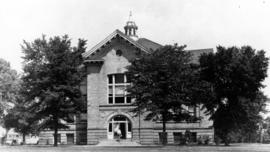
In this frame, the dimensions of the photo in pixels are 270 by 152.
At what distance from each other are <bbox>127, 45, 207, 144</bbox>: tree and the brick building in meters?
8.84

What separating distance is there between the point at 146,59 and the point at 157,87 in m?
2.65

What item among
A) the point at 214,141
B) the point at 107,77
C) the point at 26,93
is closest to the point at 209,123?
the point at 214,141

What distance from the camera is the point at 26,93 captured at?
129 ft

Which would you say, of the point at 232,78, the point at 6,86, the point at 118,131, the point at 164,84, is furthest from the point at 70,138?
the point at 232,78

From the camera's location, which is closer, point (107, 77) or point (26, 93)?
point (26, 93)

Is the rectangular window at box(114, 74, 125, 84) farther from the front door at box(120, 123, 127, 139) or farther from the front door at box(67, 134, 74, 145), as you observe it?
the front door at box(67, 134, 74, 145)

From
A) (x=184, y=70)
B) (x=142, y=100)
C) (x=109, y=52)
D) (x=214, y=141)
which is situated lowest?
(x=214, y=141)

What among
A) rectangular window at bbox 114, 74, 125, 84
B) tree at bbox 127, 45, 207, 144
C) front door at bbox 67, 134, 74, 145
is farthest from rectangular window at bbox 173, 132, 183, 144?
front door at bbox 67, 134, 74, 145

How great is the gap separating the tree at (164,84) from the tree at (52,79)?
24.7 feet

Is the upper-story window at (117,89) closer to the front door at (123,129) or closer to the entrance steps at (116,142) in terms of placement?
the front door at (123,129)

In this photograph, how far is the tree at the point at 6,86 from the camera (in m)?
54.2

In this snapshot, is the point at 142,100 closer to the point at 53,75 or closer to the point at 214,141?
the point at 53,75

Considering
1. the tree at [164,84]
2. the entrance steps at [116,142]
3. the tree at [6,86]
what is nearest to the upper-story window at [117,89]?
the entrance steps at [116,142]

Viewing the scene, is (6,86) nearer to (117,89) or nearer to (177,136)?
(117,89)
